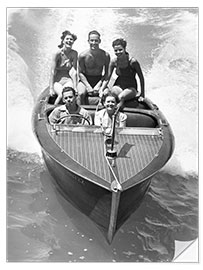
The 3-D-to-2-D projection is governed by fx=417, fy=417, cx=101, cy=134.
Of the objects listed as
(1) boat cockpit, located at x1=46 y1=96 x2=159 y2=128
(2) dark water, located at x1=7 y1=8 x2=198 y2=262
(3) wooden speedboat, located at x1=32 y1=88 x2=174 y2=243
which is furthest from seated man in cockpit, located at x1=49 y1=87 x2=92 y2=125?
(2) dark water, located at x1=7 y1=8 x2=198 y2=262

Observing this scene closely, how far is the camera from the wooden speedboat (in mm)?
3016

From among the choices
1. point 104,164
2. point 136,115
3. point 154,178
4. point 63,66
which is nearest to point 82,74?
point 63,66

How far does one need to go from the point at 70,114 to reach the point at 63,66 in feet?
3.28

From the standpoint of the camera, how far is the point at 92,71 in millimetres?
4281

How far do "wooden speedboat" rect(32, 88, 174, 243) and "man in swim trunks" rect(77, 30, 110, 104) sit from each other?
0.65 meters

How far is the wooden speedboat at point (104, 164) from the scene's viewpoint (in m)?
3.02

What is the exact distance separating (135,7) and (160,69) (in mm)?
1346

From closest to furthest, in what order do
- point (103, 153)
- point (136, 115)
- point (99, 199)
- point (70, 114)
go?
point (99, 199) → point (103, 153) → point (70, 114) → point (136, 115)

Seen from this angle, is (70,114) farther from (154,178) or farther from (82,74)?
(154,178)

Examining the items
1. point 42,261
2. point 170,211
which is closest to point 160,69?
point 170,211

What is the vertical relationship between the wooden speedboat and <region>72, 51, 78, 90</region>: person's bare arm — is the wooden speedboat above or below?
below

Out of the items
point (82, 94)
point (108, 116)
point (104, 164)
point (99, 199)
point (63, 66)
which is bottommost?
point (99, 199)

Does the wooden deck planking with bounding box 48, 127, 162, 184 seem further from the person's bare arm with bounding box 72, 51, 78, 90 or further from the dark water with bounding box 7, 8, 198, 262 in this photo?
the person's bare arm with bounding box 72, 51, 78, 90
